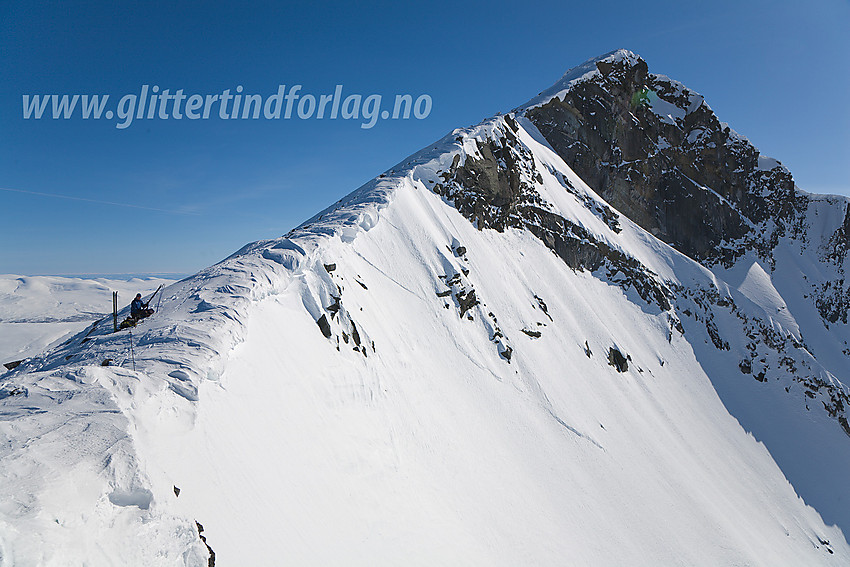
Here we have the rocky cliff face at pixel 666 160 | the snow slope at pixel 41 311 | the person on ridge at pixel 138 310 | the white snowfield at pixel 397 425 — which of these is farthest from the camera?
the snow slope at pixel 41 311

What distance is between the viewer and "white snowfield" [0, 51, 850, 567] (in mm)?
5566

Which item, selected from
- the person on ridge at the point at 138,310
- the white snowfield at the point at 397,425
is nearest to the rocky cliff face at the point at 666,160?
→ the white snowfield at the point at 397,425

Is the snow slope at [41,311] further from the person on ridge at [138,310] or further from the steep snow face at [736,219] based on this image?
the steep snow face at [736,219]

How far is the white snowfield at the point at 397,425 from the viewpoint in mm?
5566

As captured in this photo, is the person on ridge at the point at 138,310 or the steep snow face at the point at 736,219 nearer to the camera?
the person on ridge at the point at 138,310

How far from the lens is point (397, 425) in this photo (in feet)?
40.9

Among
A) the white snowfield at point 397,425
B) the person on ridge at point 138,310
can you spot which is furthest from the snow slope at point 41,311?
the person on ridge at point 138,310

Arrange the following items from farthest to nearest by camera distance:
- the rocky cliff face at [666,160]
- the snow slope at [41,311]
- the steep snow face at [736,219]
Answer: the snow slope at [41,311] < the rocky cliff face at [666,160] < the steep snow face at [736,219]

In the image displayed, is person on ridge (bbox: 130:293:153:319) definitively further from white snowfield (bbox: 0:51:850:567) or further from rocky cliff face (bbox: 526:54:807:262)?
rocky cliff face (bbox: 526:54:807:262)

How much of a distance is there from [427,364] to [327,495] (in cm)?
837

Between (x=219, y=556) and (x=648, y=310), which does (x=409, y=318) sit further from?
(x=648, y=310)

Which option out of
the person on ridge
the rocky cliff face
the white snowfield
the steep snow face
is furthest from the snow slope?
the steep snow face

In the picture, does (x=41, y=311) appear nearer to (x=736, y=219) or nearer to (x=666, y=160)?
(x=666, y=160)

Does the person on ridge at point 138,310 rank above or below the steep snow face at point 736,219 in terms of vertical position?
below
